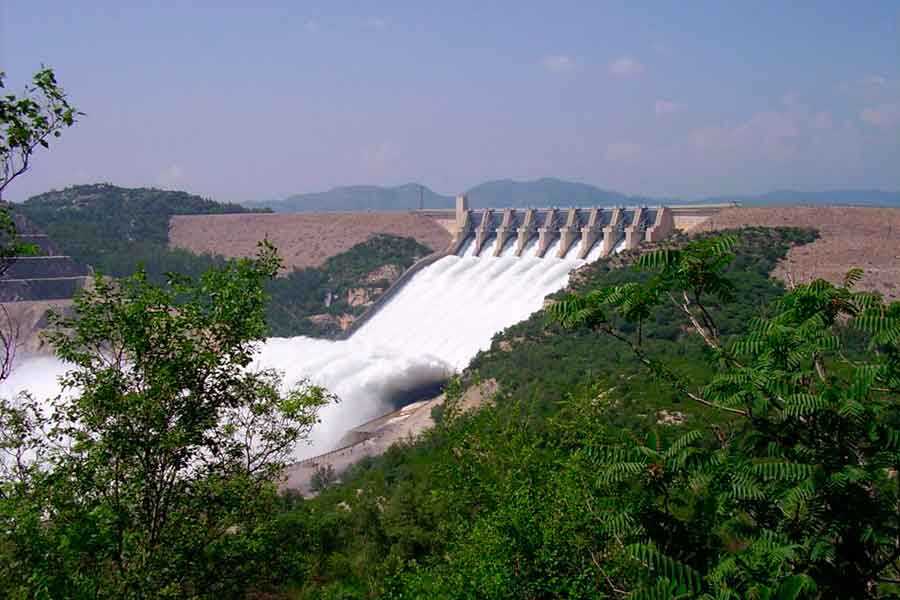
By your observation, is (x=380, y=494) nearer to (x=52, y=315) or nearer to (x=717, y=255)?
(x=52, y=315)

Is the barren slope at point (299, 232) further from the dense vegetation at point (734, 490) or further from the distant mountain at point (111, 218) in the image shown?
the dense vegetation at point (734, 490)

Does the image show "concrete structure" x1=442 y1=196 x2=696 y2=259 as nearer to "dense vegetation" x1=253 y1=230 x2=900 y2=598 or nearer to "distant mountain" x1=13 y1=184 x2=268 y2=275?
"distant mountain" x1=13 y1=184 x2=268 y2=275

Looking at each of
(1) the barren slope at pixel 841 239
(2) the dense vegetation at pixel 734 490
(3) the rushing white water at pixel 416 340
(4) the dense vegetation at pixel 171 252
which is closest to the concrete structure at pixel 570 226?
(3) the rushing white water at pixel 416 340

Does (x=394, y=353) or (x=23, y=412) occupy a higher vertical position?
(x=23, y=412)

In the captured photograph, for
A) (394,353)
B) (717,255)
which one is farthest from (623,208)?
(717,255)

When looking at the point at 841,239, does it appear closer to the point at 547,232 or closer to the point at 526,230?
the point at 547,232

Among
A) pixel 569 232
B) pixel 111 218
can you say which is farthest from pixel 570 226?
pixel 111 218

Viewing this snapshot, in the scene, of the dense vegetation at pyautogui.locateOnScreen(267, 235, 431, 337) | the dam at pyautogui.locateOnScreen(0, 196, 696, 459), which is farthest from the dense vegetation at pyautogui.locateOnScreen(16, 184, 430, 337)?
the dam at pyautogui.locateOnScreen(0, 196, 696, 459)
